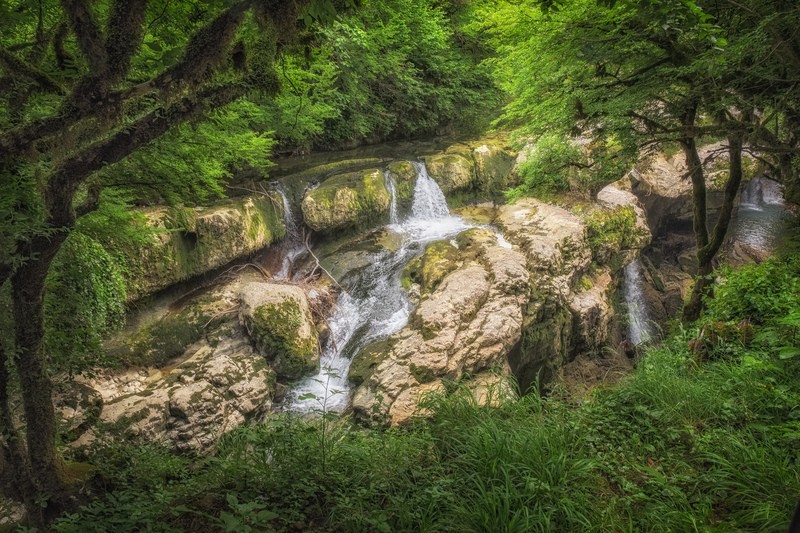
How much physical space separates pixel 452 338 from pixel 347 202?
15.5ft

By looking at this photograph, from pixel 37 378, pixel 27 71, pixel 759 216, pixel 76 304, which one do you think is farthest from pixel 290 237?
pixel 759 216

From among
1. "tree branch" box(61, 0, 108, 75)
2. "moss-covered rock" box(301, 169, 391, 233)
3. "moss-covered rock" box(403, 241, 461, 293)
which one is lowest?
"moss-covered rock" box(403, 241, 461, 293)

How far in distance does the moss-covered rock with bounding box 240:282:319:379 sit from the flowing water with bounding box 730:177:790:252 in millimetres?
11822

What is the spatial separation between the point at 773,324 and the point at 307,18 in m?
5.19

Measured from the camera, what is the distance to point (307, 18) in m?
2.14

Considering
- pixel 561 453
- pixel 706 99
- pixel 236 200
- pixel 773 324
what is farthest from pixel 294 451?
pixel 236 200

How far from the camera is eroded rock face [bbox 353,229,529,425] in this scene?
215 inches

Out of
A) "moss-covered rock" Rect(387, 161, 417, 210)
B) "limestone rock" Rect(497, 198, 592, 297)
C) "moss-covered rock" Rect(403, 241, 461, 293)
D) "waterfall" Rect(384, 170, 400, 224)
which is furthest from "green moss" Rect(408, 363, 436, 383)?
"moss-covered rock" Rect(387, 161, 417, 210)

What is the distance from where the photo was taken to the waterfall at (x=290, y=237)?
29.7 feet

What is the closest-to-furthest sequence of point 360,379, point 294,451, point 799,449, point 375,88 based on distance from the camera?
A: point 799,449
point 294,451
point 360,379
point 375,88

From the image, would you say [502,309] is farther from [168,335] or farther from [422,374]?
[168,335]

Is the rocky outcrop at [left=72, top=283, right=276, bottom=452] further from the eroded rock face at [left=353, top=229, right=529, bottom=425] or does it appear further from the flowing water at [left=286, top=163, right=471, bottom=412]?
the eroded rock face at [left=353, top=229, right=529, bottom=425]

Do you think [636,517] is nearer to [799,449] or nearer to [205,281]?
[799,449]

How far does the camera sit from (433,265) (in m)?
7.71
